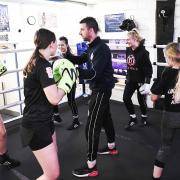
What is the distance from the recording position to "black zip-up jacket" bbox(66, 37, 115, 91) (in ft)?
7.34

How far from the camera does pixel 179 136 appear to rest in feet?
11.3

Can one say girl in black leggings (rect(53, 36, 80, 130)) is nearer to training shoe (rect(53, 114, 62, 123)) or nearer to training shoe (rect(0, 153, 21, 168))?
training shoe (rect(53, 114, 62, 123))

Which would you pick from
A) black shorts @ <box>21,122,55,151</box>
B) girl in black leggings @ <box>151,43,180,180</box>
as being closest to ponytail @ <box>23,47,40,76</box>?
black shorts @ <box>21,122,55,151</box>

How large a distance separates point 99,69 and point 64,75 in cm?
54

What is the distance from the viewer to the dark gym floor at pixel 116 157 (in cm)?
255

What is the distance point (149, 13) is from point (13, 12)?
2.73 metres

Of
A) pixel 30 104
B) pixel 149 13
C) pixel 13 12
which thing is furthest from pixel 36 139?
pixel 13 12

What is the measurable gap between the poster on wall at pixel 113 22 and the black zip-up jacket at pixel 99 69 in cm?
252

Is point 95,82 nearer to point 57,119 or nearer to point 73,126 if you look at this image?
point 73,126

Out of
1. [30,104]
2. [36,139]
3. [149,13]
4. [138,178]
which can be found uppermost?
[149,13]

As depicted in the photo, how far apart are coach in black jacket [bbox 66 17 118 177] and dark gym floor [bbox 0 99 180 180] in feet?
0.79

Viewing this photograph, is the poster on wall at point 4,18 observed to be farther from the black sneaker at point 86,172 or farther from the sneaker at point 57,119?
the black sneaker at point 86,172

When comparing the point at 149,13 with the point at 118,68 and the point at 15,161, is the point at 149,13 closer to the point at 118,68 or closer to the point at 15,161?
the point at 118,68

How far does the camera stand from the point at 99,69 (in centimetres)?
227
